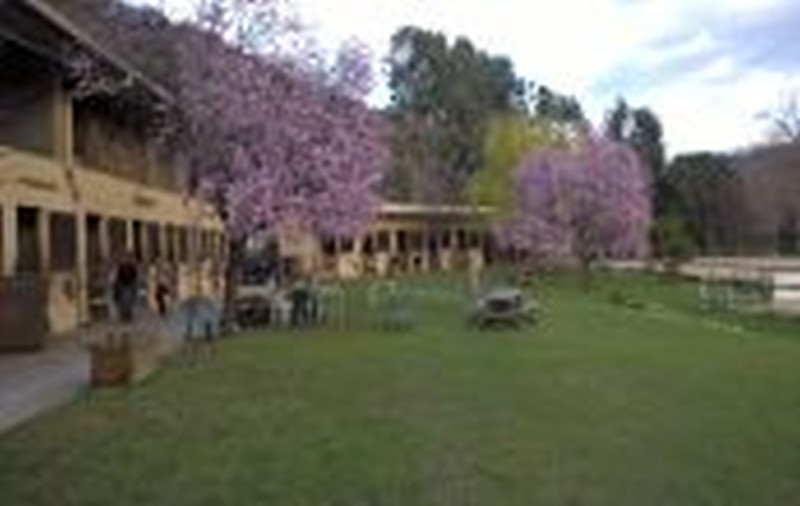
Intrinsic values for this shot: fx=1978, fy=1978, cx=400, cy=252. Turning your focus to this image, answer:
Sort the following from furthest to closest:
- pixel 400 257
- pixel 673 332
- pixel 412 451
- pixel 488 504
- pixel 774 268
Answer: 1. pixel 400 257
2. pixel 774 268
3. pixel 673 332
4. pixel 412 451
5. pixel 488 504

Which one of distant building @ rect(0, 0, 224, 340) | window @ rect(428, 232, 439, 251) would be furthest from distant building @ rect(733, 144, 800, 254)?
distant building @ rect(0, 0, 224, 340)

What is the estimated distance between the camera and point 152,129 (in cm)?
4956

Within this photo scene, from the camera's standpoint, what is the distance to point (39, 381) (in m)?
26.0

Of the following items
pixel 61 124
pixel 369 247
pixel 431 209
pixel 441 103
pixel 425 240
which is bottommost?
pixel 369 247

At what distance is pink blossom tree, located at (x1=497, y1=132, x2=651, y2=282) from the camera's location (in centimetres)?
8262

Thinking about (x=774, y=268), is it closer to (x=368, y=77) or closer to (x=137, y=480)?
(x=368, y=77)

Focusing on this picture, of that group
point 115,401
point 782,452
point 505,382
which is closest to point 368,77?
point 505,382

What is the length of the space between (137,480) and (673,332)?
1035 inches

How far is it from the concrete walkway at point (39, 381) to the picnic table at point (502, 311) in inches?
426

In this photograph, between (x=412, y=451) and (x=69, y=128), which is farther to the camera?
(x=69, y=128)

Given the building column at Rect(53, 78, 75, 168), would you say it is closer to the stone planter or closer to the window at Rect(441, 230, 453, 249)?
the stone planter

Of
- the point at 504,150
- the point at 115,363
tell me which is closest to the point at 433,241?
the point at 504,150

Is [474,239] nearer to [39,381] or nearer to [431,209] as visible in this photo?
[431,209]

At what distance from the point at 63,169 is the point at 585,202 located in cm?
4483
